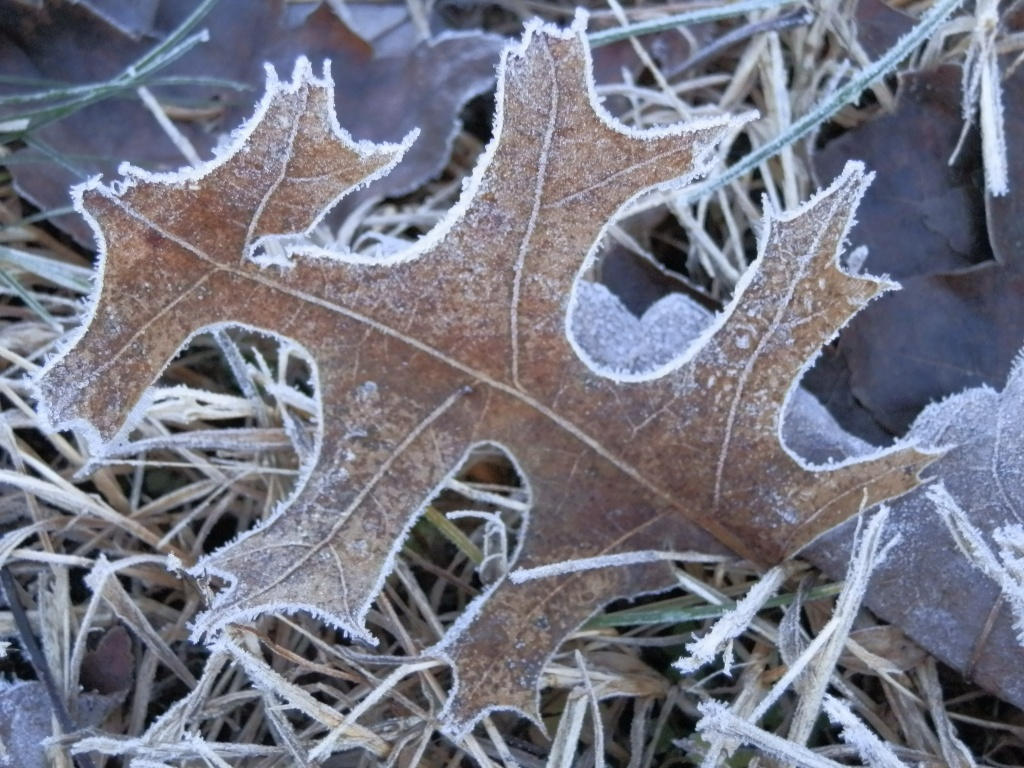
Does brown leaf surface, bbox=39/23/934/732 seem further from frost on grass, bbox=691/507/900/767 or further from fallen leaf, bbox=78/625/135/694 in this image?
fallen leaf, bbox=78/625/135/694

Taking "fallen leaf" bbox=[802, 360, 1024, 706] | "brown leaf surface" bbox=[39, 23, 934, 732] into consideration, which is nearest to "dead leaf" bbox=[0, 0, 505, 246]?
"brown leaf surface" bbox=[39, 23, 934, 732]

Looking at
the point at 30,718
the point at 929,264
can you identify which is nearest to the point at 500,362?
the point at 929,264

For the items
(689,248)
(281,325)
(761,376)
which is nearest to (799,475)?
(761,376)

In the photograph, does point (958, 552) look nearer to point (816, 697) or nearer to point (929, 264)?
point (816, 697)

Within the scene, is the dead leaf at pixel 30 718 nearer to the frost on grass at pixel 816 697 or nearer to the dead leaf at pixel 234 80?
the dead leaf at pixel 234 80

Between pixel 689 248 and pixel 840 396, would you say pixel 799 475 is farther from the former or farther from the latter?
pixel 689 248

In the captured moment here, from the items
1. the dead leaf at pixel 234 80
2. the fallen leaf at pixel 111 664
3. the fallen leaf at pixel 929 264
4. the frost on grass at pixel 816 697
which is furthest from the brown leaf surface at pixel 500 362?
the dead leaf at pixel 234 80
